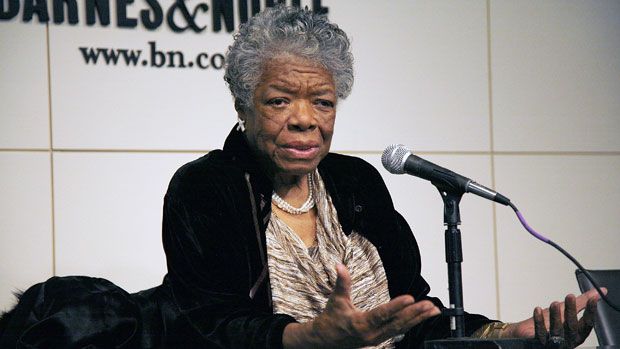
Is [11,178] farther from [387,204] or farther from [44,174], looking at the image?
[387,204]

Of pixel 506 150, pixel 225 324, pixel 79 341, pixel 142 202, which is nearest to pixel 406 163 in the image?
pixel 225 324

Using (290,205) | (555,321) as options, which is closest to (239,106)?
(290,205)

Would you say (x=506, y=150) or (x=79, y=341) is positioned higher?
(x=506, y=150)

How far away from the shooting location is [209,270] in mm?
2445

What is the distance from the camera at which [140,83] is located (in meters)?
4.01

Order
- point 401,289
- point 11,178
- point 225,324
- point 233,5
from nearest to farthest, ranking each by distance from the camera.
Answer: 1. point 225,324
2. point 401,289
3. point 11,178
4. point 233,5

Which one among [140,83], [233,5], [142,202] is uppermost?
[233,5]

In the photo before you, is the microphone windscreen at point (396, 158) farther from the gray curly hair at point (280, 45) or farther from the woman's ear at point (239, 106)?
the woman's ear at point (239, 106)

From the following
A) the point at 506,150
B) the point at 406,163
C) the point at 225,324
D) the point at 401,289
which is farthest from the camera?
the point at 506,150

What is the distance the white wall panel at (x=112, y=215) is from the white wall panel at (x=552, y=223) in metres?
1.60

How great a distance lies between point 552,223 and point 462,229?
1.61ft

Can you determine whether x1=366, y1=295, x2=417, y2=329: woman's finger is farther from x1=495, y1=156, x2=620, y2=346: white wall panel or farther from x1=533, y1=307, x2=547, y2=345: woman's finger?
x1=495, y1=156, x2=620, y2=346: white wall panel

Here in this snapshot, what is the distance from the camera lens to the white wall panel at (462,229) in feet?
14.5

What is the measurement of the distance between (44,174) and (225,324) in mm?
1782
